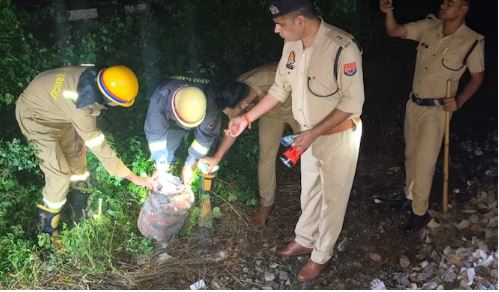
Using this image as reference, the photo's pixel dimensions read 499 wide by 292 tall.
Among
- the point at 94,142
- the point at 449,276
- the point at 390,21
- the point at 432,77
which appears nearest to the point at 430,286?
the point at 449,276

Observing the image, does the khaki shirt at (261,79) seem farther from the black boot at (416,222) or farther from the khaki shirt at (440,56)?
the black boot at (416,222)

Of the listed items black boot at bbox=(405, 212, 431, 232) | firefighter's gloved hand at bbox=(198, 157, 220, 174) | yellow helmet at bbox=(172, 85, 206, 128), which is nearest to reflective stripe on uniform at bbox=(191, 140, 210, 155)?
firefighter's gloved hand at bbox=(198, 157, 220, 174)

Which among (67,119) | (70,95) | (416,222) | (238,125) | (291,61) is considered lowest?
(416,222)

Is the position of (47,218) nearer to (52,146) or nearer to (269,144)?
(52,146)

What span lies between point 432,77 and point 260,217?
210cm

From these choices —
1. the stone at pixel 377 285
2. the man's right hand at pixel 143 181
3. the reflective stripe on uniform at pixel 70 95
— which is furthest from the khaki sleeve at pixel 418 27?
the reflective stripe on uniform at pixel 70 95

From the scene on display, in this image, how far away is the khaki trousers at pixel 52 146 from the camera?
14.3 feet

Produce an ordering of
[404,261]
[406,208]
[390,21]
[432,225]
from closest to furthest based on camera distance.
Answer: [404,261] < [390,21] < [432,225] < [406,208]

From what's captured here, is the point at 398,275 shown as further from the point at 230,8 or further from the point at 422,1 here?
the point at 422,1

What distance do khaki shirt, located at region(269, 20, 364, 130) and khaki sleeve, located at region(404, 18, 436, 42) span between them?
4.58 ft

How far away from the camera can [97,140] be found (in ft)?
13.4

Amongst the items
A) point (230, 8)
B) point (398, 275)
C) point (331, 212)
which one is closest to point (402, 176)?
point (398, 275)

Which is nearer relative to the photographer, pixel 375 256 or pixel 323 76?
pixel 323 76

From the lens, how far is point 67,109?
163 inches
